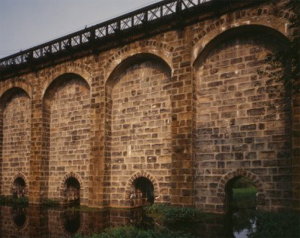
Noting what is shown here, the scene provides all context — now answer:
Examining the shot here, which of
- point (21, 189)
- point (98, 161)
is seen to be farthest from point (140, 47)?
point (21, 189)

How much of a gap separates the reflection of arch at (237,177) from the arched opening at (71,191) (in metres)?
6.84

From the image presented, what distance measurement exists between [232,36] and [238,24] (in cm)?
53

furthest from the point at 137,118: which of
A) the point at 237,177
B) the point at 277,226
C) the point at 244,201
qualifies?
the point at 277,226

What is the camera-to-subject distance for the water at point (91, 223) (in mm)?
7445

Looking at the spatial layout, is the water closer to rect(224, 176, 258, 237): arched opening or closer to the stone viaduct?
rect(224, 176, 258, 237): arched opening

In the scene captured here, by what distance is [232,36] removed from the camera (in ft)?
30.7

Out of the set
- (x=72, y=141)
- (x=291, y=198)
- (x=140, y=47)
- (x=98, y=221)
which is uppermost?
(x=140, y=47)

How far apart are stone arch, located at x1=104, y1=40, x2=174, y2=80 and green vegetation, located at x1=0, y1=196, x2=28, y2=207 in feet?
22.8

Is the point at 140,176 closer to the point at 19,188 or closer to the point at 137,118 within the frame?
the point at 137,118

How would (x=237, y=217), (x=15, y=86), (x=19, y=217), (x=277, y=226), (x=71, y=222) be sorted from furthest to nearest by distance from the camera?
(x=15, y=86)
(x=19, y=217)
(x=71, y=222)
(x=237, y=217)
(x=277, y=226)

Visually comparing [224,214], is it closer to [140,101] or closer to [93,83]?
[140,101]

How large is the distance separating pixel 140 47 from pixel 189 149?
4.17 metres

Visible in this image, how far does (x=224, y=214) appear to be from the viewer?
8.84 meters

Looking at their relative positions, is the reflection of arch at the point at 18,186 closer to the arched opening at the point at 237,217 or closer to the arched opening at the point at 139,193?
the arched opening at the point at 139,193
